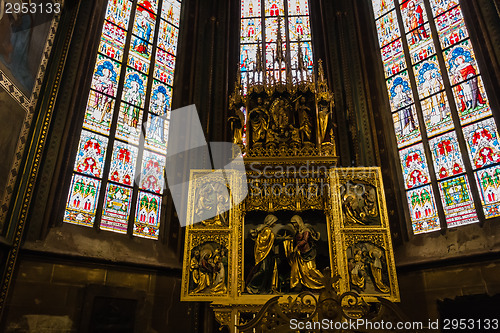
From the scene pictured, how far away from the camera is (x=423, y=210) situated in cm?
806

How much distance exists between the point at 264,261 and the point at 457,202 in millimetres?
3988

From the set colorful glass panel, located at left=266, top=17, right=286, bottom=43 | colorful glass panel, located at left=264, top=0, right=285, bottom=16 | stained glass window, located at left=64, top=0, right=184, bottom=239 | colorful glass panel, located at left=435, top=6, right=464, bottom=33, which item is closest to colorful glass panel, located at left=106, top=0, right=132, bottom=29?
stained glass window, located at left=64, top=0, right=184, bottom=239

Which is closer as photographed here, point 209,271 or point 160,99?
point 209,271

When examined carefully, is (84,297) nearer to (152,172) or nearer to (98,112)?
(152,172)

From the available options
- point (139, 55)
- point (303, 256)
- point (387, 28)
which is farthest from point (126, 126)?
point (387, 28)

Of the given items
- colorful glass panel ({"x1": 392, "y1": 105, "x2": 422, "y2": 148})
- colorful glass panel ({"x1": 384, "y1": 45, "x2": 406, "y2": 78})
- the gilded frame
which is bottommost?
the gilded frame

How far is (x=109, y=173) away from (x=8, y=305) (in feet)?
9.74

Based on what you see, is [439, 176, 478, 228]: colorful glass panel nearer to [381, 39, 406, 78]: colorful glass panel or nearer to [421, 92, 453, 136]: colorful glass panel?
[421, 92, 453, 136]: colorful glass panel

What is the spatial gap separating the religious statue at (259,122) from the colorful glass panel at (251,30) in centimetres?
464

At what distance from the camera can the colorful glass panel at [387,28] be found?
10010mm

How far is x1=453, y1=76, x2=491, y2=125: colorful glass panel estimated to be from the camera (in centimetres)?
775

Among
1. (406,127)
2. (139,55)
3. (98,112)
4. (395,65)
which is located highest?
(139,55)

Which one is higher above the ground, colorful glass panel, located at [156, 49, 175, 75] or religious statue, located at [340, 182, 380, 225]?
colorful glass panel, located at [156, 49, 175, 75]

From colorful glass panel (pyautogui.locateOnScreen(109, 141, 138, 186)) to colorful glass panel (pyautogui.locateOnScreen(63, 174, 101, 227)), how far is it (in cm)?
44
